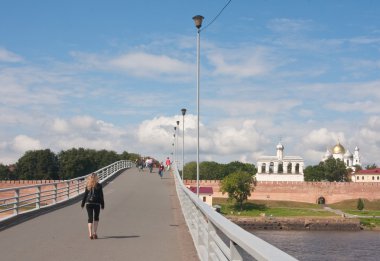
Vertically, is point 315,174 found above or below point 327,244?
above

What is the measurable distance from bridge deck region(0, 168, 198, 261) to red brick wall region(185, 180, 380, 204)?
73.6 m

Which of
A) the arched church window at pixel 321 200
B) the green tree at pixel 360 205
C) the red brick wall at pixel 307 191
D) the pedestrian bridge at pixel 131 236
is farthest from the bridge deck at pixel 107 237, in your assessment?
the arched church window at pixel 321 200

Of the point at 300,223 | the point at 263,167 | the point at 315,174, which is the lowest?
the point at 300,223

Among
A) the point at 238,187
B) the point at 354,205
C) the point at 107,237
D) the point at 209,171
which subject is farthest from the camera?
the point at 209,171

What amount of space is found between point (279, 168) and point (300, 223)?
68.4 meters

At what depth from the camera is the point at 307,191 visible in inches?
3615

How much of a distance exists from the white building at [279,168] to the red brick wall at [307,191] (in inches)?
1352

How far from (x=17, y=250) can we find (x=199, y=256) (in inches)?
126

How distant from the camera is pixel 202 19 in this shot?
18.7m

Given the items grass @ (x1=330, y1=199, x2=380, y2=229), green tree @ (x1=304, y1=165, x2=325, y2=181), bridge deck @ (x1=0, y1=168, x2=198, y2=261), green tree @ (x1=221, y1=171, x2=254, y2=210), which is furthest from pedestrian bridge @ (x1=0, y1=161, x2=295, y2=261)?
green tree @ (x1=304, y1=165, x2=325, y2=181)

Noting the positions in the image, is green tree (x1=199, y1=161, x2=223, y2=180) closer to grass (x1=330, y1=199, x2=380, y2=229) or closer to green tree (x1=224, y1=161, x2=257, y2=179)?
green tree (x1=224, y1=161, x2=257, y2=179)

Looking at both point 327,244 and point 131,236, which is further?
point 327,244

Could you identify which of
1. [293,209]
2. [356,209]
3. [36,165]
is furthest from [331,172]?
[36,165]

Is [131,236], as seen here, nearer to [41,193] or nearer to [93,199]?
[93,199]
